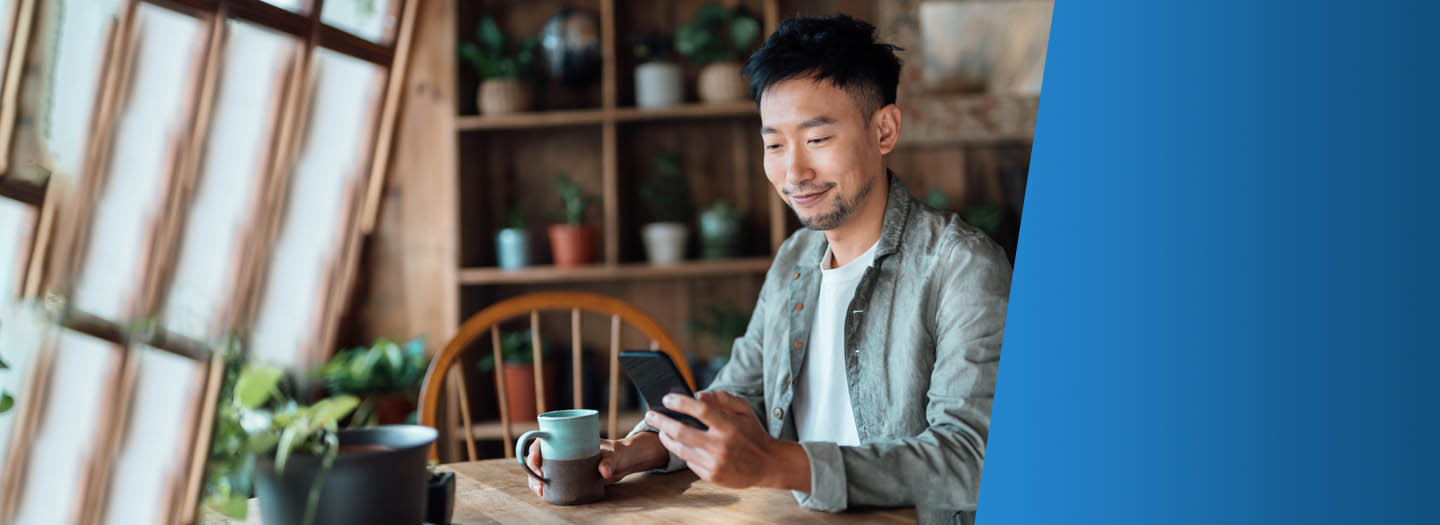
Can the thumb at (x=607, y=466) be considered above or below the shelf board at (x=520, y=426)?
above

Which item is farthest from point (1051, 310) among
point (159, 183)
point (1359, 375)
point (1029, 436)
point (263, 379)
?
point (159, 183)

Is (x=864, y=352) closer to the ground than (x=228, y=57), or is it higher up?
closer to the ground

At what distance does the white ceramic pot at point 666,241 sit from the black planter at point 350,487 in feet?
7.04

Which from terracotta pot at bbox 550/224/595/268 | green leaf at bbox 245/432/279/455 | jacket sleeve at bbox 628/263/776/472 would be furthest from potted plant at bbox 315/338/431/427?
green leaf at bbox 245/432/279/455

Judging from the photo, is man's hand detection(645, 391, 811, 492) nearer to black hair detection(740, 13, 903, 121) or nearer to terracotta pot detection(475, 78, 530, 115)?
black hair detection(740, 13, 903, 121)

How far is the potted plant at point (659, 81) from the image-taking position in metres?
3.05

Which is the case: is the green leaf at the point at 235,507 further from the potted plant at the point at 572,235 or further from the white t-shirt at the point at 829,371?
the potted plant at the point at 572,235

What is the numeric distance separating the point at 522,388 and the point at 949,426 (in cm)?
206

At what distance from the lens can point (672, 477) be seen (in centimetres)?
136

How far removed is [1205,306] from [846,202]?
81cm

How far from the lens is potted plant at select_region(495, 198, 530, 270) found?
123 inches

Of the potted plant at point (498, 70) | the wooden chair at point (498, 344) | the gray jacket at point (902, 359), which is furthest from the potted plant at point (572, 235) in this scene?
the gray jacket at point (902, 359)

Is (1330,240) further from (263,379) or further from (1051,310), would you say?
(263,379)

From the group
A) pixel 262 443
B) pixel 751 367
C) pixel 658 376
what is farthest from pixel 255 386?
pixel 751 367
